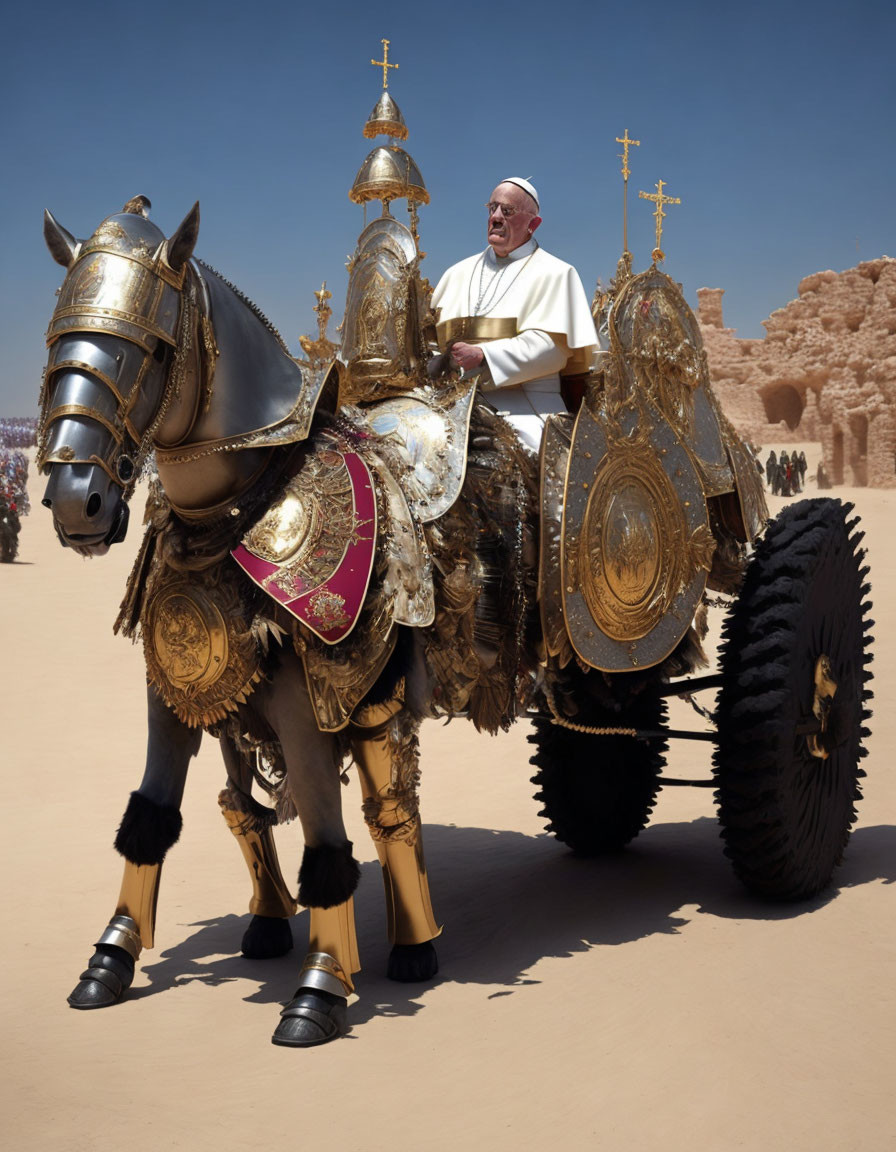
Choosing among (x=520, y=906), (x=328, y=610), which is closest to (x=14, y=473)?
(x=520, y=906)

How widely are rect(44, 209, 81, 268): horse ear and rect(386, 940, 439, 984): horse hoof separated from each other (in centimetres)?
254

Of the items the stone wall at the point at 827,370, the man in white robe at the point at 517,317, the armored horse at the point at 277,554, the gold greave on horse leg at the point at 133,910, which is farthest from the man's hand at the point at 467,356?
the stone wall at the point at 827,370

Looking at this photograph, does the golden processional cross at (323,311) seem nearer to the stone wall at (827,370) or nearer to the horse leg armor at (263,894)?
the horse leg armor at (263,894)

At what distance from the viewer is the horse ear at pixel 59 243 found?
344 cm

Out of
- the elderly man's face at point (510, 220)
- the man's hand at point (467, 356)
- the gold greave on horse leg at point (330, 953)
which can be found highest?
the elderly man's face at point (510, 220)

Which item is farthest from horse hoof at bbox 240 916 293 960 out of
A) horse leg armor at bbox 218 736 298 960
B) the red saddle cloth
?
the red saddle cloth

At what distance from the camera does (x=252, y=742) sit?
407 cm

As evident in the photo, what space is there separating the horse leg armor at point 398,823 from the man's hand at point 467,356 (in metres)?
1.27

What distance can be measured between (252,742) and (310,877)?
491 millimetres

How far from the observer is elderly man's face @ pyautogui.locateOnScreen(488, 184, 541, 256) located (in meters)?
4.82

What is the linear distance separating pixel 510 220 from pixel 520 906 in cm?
292

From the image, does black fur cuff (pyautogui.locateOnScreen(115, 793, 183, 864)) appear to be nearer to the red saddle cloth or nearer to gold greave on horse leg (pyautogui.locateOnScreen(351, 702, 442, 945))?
gold greave on horse leg (pyautogui.locateOnScreen(351, 702, 442, 945))

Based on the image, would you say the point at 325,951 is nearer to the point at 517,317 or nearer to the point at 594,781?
the point at 517,317

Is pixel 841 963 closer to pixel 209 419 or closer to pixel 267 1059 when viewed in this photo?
pixel 267 1059
